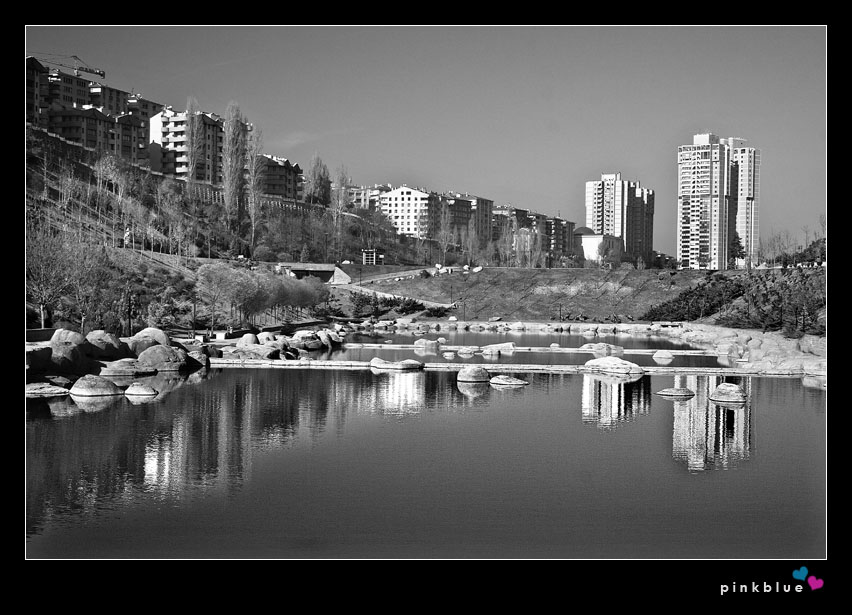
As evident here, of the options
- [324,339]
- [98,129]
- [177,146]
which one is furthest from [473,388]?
[177,146]

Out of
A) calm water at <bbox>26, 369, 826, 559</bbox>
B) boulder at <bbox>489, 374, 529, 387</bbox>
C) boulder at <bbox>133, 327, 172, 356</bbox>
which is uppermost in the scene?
boulder at <bbox>133, 327, 172, 356</bbox>

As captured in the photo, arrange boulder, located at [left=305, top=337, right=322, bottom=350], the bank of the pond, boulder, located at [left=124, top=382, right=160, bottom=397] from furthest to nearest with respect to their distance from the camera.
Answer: boulder, located at [left=305, top=337, right=322, bottom=350] → the bank of the pond → boulder, located at [left=124, top=382, right=160, bottom=397]

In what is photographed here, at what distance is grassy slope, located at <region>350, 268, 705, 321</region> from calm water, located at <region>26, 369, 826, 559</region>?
34166 mm

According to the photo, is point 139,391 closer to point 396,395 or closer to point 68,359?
point 68,359

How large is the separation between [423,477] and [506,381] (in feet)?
34.3

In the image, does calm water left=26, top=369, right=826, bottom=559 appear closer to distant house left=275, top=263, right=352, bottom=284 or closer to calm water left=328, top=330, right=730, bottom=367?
calm water left=328, top=330, right=730, bottom=367

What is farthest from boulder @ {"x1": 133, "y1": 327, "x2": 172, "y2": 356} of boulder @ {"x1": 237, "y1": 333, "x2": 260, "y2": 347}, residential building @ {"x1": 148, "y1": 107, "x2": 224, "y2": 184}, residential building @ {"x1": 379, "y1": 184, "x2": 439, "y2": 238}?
residential building @ {"x1": 379, "y1": 184, "x2": 439, "y2": 238}

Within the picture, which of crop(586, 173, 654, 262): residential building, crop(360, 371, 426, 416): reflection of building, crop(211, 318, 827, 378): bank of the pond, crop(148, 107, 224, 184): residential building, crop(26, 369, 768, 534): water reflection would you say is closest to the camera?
crop(26, 369, 768, 534): water reflection

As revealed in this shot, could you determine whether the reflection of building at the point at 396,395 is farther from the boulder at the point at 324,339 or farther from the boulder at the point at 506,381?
the boulder at the point at 324,339

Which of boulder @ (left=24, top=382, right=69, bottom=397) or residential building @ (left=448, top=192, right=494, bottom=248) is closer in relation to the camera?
boulder @ (left=24, top=382, right=69, bottom=397)

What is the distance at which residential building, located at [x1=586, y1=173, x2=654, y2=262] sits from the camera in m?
130

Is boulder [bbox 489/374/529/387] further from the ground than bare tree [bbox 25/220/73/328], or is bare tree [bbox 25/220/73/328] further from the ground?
bare tree [bbox 25/220/73/328]

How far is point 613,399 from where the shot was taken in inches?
856
